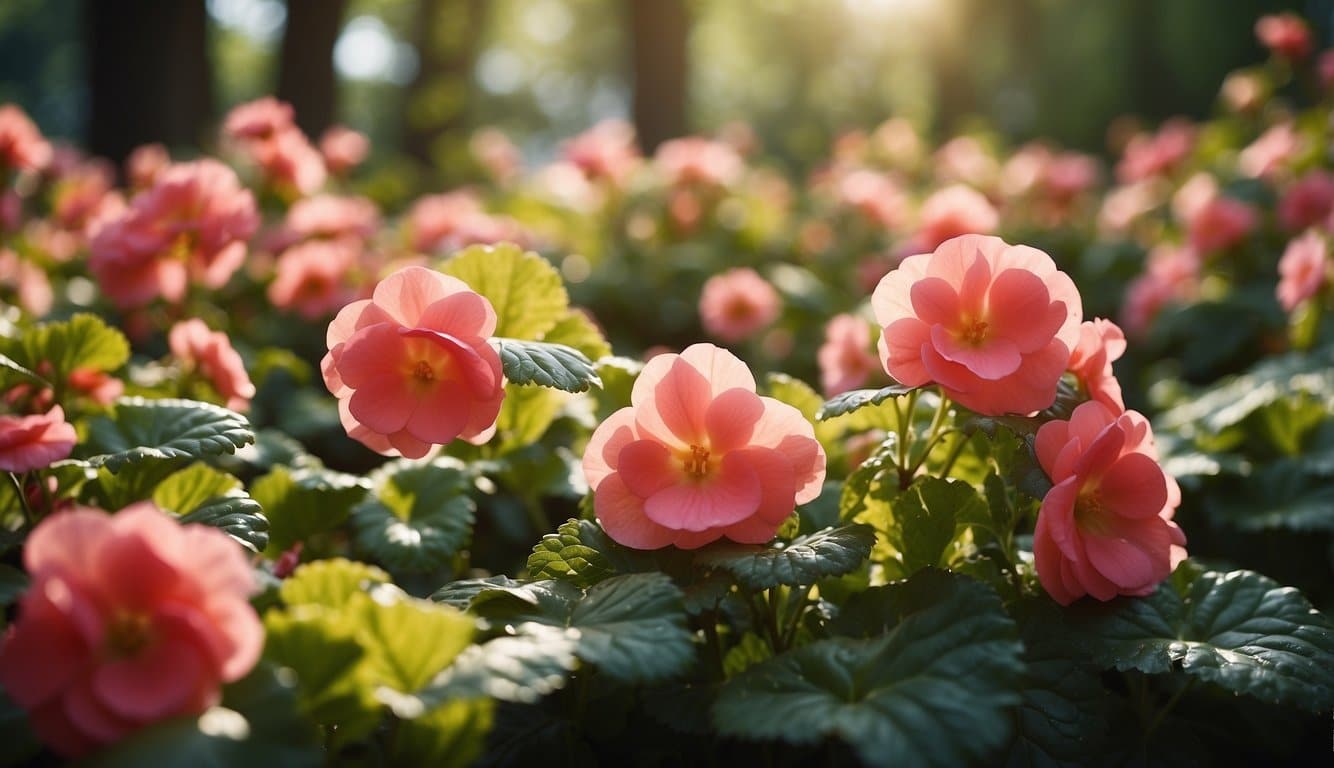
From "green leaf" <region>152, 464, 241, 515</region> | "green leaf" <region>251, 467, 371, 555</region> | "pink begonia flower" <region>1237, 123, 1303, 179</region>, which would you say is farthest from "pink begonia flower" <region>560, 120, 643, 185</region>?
"green leaf" <region>152, 464, 241, 515</region>

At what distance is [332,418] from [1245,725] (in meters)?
2.09

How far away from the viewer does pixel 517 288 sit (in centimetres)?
169

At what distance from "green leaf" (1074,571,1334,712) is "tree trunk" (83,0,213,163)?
609cm

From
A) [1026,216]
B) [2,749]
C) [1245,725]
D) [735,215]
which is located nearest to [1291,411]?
[1245,725]

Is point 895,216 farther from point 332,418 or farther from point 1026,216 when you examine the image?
point 332,418

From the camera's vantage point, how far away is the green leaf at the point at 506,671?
1.00m

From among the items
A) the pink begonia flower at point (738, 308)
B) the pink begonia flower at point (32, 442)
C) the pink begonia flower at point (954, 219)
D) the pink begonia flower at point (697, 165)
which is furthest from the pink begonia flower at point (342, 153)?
the pink begonia flower at point (32, 442)

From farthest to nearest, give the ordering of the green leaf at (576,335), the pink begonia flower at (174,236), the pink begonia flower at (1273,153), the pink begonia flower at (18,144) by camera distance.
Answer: the pink begonia flower at (1273,153), the pink begonia flower at (18,144), the pink begonia flower at (174,236), the green leaf at (576,335)

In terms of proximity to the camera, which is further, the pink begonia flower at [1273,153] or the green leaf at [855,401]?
the pink begonia flower at [1273,153]

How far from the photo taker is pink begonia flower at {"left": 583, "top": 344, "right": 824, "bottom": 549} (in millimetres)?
1307

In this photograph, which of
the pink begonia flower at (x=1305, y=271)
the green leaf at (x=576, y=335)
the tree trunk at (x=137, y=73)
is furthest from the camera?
the tree trunk at (x=137, y=73)

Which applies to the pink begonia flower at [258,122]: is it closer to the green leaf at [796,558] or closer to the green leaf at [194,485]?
the green leaf at [194,485]

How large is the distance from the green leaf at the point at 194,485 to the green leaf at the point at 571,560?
20.7 inches

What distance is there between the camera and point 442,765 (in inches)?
42.5
